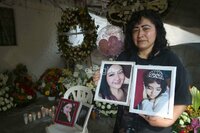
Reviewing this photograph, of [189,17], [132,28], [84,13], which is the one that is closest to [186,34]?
[189,17]

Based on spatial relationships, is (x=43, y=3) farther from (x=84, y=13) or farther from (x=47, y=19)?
(x=84, y=13)

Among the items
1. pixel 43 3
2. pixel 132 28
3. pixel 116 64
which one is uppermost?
pixel 43 3

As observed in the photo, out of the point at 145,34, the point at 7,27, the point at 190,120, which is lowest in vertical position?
the point at 190,120

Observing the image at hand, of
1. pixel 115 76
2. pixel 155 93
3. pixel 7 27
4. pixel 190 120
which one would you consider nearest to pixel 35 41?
pixel 7 27

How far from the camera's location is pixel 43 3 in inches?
189

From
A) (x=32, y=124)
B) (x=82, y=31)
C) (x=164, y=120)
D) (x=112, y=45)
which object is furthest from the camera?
(x=82, y=31)

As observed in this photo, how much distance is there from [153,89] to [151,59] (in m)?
0.16

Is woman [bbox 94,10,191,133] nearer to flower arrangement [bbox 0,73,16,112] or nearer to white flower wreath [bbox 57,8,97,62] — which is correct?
white flower wreath [bbox 57,8,97,62]

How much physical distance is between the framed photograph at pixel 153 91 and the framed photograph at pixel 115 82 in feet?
0.15

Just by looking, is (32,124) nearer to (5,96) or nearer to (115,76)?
(5,96)

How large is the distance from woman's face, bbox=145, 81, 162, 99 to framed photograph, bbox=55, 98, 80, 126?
3.71ft

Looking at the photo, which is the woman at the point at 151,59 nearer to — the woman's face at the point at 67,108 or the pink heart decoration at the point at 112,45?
the woman's face at the point at 67,108

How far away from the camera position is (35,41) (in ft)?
15.3

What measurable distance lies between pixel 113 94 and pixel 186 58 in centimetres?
215
